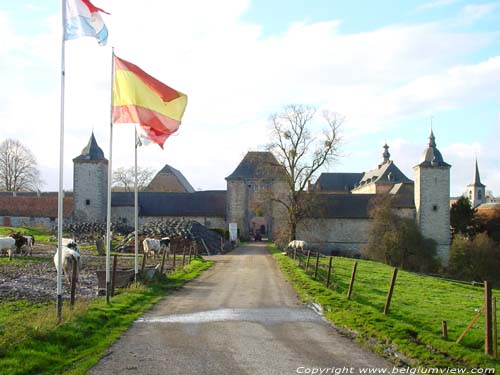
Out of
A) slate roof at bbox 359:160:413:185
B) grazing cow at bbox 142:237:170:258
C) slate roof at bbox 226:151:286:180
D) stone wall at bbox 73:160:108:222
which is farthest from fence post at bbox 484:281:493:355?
slate roof at bbox 359:160:413:185

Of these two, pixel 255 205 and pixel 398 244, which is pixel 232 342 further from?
pixel 255 205

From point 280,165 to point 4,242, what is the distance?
87.3 feet

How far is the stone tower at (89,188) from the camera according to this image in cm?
5647

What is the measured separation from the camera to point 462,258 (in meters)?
53.1

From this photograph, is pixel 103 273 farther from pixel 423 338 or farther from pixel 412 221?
pixel 412 221

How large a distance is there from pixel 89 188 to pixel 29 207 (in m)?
7.39

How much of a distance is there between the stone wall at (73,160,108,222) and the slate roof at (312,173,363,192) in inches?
1766

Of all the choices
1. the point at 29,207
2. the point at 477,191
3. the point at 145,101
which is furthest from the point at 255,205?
the point at 477,191

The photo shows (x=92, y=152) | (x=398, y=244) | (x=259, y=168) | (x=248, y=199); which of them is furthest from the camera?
(x=248, y=199)

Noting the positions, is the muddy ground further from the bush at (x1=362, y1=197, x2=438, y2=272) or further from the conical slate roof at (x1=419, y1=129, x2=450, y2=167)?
the conical slate roof at (x1=419, y1=129, x2=450, y2=167)

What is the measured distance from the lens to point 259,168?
49250mm

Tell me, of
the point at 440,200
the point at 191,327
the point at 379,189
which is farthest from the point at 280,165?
the point at 191,327

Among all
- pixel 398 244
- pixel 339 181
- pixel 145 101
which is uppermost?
pixel 339 181

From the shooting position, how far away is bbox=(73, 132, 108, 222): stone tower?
56469mm
